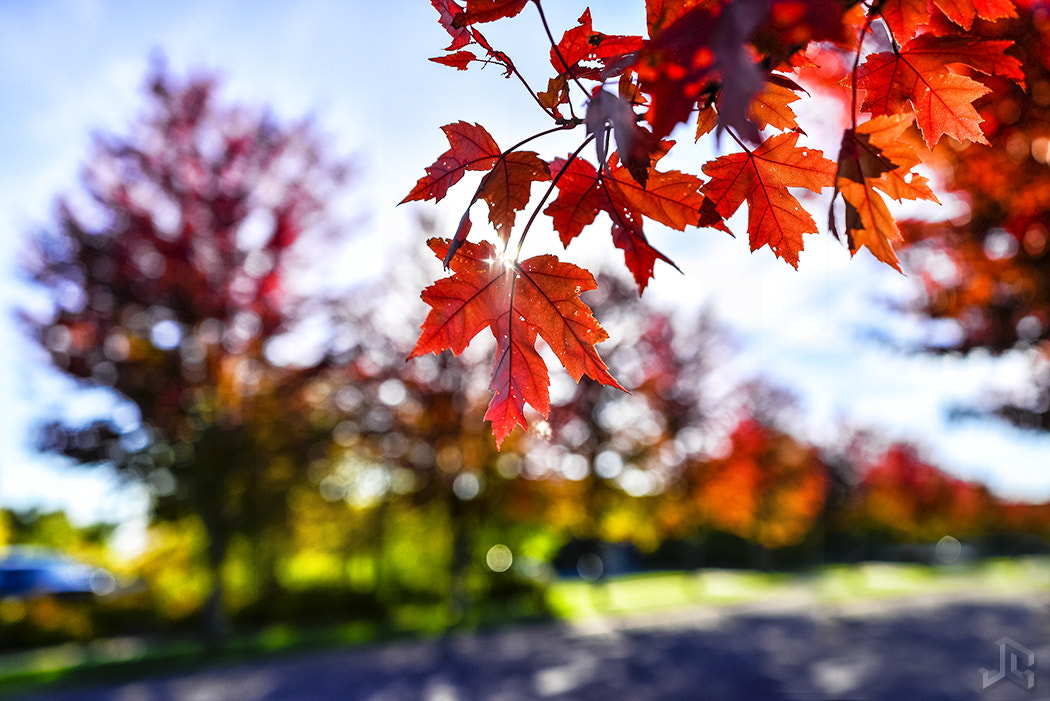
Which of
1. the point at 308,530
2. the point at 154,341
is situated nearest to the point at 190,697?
Result: the point at 154,341

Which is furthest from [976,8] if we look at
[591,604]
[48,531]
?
[48,531]

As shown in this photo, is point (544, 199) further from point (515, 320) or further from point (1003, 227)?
point (1003, 227)

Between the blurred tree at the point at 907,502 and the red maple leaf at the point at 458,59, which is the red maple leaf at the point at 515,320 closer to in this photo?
the red maple leaf at the point at 458,59

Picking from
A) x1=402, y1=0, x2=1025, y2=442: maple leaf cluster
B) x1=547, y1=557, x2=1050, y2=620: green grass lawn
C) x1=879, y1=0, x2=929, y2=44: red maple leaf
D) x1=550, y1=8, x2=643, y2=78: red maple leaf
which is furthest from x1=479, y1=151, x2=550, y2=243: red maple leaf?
x1=547, y1=557, x2=1050, y2=620: green grass lawn

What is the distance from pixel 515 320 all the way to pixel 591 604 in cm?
1922

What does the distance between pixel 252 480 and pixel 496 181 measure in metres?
12.7

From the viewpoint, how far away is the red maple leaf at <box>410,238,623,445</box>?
3.35 feet

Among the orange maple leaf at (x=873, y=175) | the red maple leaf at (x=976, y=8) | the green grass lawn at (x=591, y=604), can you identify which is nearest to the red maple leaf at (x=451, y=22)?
the orange maple leaf at (x=873, y=175)

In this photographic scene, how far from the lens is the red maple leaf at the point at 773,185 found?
1.06 metres

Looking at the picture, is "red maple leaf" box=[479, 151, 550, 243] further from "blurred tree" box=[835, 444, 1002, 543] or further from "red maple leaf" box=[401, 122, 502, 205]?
"blurred tree" box=[835, 444, 1002, 543]

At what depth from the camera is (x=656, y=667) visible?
10.5 meters

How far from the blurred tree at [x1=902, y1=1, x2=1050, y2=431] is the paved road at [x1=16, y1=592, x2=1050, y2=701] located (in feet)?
16.1

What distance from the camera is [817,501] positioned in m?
28.0

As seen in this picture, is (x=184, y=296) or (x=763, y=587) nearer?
(x=184, y=296)
